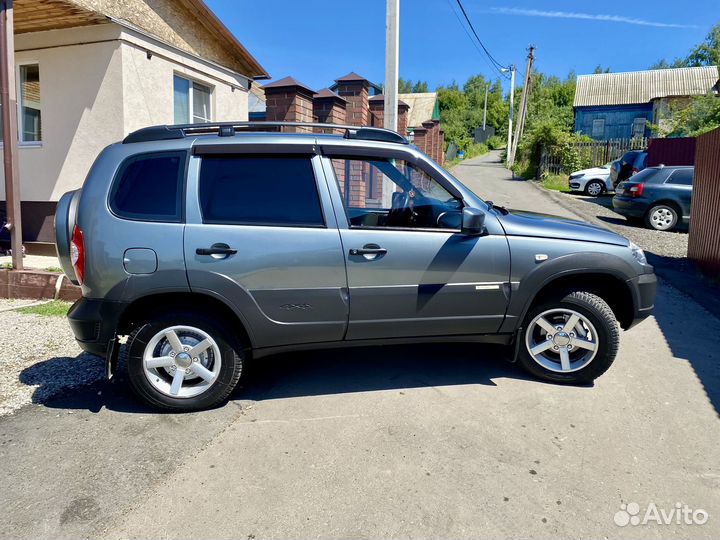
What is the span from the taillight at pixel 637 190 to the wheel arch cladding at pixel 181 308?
1160 cm

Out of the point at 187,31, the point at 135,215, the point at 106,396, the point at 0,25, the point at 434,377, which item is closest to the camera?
the point at 135,215

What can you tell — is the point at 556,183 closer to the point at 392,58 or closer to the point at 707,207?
the point at 707,207

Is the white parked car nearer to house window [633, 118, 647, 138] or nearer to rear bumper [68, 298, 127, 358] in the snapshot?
rear bumper [68, 298, 127, 358]

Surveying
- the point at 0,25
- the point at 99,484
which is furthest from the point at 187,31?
the point at 99,484

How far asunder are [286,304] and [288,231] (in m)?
0.50

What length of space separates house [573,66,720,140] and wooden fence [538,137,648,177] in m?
17.2

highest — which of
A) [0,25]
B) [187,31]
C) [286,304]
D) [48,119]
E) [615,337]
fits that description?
[187,31]

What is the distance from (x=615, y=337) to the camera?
12.9 feet

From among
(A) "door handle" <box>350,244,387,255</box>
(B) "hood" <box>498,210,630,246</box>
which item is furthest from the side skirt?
(B) "hood" <box>498,210,630,246</box>

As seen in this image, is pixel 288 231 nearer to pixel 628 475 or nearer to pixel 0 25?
pixel 628 475

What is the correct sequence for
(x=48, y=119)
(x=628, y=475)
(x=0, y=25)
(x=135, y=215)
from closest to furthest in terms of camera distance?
(x=628, y=475)
(x=135, y=215)
(x=0, y=25)
(x=48, y=119)

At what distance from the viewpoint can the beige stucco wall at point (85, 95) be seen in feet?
27.4

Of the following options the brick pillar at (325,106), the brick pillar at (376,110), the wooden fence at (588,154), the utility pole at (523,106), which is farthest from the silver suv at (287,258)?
the utility pole at (523,106)

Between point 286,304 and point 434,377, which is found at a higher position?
point 286,304
